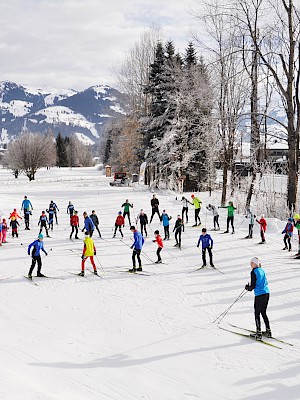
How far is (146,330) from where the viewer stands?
8.41 meters

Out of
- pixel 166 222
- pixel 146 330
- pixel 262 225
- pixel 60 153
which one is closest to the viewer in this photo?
pixel 146 330

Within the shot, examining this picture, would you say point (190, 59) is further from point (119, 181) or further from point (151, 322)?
point (151, 322)

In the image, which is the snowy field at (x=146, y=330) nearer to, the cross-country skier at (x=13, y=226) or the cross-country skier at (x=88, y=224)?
the cross-country skier at (x=88, y=224)

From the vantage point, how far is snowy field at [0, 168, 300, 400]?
612 centimetres

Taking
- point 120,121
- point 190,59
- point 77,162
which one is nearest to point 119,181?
point 120,121

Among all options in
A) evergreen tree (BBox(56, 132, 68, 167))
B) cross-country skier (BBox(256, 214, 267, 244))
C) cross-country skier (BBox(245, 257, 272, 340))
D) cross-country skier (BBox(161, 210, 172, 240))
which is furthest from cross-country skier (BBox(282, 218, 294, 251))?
evergreen tree (BBox(56, 132, 68, 167))

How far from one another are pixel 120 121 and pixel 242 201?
23953 mm

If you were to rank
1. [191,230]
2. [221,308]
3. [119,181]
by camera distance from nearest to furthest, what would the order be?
[221,308], [191,230], [119,181]

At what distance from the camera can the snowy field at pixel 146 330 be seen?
6.12m

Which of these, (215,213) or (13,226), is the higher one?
(215,213)

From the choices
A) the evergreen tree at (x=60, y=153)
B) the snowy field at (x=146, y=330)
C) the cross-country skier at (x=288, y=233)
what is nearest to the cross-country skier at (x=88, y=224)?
the snowy field at (x=146, y=330)

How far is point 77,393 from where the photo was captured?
5.84 meters

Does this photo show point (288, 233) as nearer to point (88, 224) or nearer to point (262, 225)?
point (262, 225)

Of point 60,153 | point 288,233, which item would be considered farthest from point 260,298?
point 60,153
